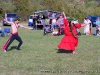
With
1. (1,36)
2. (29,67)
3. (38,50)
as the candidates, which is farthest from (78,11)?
(29,67)

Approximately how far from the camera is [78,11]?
49438 millimetres

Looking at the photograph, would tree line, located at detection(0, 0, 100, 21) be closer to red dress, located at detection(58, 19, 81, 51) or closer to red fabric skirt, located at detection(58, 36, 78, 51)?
Result: red dress, located at detection(58, 19, 81, 51)

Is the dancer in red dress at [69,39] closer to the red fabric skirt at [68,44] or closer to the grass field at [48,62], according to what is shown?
the red fabric skirt at [68,44]

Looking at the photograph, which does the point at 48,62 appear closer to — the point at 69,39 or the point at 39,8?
the point at 69,39

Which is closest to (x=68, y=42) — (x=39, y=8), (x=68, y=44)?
(x=68, y=44)

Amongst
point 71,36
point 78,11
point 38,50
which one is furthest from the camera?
point 78,11

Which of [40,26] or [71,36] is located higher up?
[71,36]

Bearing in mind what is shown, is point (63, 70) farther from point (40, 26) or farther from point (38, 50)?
point (40, 26)

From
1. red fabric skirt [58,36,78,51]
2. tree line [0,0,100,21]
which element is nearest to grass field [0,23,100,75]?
red fabric skirt [58,36,78,51]

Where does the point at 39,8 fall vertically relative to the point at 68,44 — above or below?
below

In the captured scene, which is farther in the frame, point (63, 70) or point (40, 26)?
point (40, 26)

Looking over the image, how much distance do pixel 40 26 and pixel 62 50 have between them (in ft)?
56.7

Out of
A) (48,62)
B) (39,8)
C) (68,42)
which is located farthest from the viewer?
(39,8)

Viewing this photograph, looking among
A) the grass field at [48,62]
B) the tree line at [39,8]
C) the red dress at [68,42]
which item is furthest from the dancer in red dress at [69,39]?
the tree line at [39,8]
